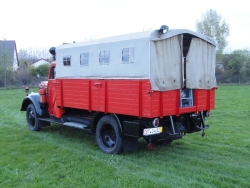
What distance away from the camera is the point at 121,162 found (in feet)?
20.7

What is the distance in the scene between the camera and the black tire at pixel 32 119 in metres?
9.78

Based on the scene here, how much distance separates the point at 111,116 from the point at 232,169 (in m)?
2.78

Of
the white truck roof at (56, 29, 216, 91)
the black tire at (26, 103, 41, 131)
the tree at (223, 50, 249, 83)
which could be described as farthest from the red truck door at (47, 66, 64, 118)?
the tree at (223, 50, 249, 83)

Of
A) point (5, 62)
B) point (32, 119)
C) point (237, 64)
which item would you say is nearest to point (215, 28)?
point (237, 64)

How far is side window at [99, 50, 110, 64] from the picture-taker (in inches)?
279

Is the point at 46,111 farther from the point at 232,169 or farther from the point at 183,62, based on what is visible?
the point at 232,169

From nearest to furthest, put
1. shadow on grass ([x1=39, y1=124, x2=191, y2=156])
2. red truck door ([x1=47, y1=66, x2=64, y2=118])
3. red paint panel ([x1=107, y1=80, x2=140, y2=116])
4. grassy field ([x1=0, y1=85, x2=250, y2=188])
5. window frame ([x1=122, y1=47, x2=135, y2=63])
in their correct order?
1. grassy field ([x1=0, y1=85, x2=250, y2=188])
2. red paint panel ([x1=107, y1=80, x2=140, y2=116])
3. window frame ([x1=122, y1=47, x2=135, y2=63])
4. shadow on grass ([x1=39, y1=124, x2=191, y2=156])
5. red truck door ([x1=47, y1=66, x2=64, y2=118])

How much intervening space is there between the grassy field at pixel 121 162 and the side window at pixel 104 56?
6.98 ft

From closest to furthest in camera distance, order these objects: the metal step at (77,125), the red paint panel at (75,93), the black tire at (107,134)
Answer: the black tire at (107,134), the red paint panel at (75,93), the metal step at (77,125)

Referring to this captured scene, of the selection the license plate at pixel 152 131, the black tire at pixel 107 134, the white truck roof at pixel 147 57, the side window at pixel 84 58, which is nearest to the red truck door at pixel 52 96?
the side window at pixel 84 58

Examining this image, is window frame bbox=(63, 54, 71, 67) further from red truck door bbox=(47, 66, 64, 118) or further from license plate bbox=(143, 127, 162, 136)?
license plate bbox=(143, 127, 162, 136)

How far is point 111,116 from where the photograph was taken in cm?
699

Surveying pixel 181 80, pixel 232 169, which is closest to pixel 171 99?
pixel 181 80

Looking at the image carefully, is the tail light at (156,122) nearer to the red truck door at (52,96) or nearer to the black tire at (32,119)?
the red truck door at (52,96)
